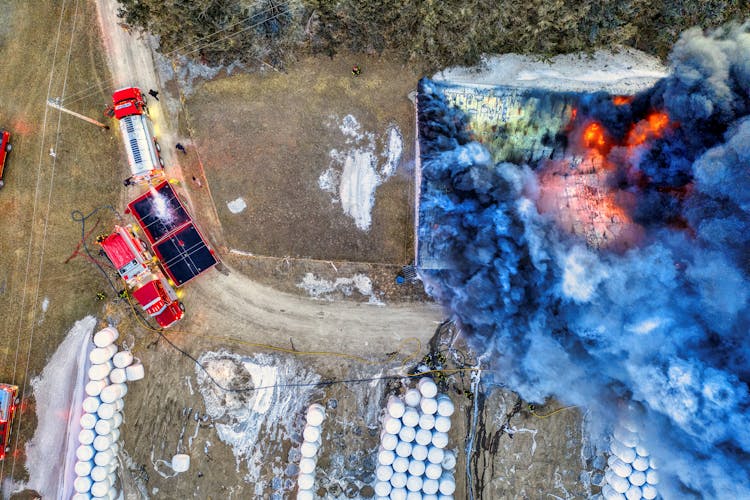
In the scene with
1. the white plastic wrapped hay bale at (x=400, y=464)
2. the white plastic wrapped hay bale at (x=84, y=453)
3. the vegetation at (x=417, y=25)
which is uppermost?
the vegetation at (x=417, y=25)

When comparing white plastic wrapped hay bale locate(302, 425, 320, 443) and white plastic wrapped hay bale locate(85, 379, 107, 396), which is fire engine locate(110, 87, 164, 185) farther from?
white plastic wrapped hay bale locate(302, 425, 320, 443)

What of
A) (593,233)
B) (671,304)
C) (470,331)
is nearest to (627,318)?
(671,304)

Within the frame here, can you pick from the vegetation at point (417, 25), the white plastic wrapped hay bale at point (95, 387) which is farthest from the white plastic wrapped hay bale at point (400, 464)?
the vegetation at point (417, 25)

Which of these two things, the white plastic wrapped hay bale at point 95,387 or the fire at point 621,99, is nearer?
the white plastic wrapped hay bale at point 95,387

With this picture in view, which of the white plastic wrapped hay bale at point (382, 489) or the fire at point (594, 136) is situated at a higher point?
the fire at point (594, 136)

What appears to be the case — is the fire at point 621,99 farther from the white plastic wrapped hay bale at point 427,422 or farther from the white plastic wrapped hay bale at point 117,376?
the white plastic wrapped hay bale at point 117,376

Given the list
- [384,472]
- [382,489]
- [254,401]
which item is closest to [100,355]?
[254,401]

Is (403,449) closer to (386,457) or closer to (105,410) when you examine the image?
(386,457)
